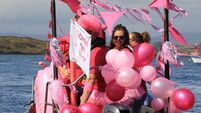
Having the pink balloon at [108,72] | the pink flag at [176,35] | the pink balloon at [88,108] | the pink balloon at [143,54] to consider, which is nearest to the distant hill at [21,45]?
the pink flag at [176,35]

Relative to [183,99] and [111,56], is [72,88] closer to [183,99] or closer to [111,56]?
[111,56]

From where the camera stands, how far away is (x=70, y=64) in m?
7.26

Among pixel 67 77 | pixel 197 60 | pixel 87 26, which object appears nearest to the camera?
pixel 87 26

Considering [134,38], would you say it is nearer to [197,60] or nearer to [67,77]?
[67,77]

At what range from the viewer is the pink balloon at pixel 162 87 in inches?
274

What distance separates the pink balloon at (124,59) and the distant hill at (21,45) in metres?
114

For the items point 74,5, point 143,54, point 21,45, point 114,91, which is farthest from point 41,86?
point 21,45

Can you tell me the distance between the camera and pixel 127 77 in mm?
6695

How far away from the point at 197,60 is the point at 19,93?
169 ft

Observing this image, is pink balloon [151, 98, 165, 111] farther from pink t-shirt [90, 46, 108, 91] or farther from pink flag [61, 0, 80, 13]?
pink flag [61, 0, 80, 13]

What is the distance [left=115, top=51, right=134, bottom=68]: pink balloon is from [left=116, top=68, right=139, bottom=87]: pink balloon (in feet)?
0.20

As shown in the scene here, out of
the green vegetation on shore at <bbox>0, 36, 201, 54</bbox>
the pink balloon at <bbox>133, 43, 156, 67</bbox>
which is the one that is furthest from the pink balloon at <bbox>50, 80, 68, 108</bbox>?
the green vegetation on shore at <bbox>0, 36, 201, 54</bbox>

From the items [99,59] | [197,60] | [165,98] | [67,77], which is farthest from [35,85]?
[197,60]

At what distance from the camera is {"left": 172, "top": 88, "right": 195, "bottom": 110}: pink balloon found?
691 cm
